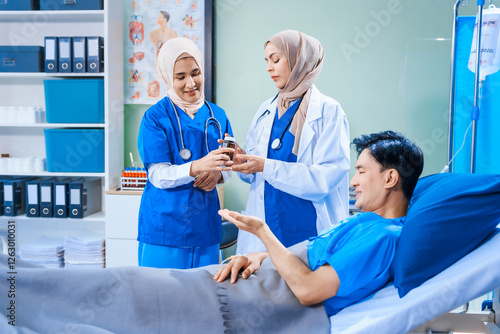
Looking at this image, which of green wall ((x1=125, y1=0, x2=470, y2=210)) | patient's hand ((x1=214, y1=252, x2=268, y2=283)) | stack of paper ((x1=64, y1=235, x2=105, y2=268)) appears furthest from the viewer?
green wall ((x1=125, y1=0, x2=470, y2=210))

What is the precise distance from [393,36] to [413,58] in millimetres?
199

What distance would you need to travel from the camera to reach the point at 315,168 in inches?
63.5

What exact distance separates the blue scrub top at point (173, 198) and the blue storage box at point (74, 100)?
1263 millimetres

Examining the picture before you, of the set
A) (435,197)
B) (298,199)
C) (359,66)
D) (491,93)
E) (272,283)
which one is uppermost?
(359,66)

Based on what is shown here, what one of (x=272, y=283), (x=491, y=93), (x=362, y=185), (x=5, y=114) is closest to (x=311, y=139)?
(x=362, y=185)

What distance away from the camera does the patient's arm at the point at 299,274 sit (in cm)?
112

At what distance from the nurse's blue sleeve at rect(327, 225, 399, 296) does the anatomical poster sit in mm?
2217

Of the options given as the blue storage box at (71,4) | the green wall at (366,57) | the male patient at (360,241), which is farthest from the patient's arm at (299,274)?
the blue storage box at (71,4)

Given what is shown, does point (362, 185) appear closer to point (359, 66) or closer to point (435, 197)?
point (435, 197)

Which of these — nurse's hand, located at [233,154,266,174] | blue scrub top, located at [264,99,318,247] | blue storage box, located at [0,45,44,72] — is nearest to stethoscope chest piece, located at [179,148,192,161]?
nurse's hand, located at [233,154,266,174]

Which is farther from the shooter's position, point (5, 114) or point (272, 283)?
point (5, 114)

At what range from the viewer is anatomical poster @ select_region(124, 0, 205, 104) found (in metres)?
3.02

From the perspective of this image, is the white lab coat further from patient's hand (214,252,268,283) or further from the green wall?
the green wall

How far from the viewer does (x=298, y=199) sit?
169 centimetres
